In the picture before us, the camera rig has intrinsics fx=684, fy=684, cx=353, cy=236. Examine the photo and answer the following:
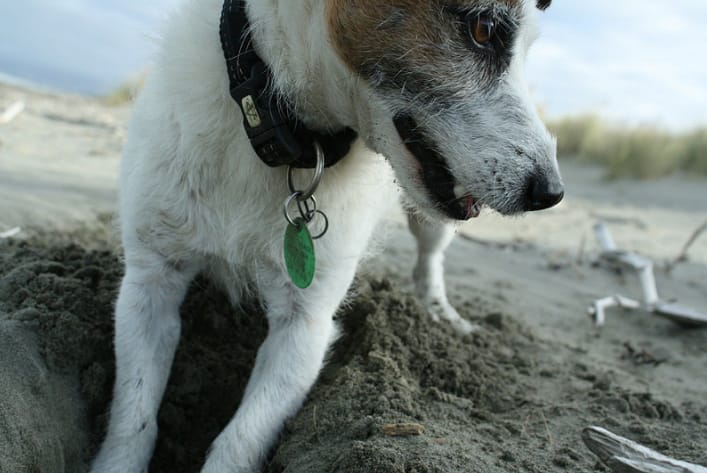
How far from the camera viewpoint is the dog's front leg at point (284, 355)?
2428mm

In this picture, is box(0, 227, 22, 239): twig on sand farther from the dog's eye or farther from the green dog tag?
the dog's eye

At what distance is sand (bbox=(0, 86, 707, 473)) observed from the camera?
7.30ft

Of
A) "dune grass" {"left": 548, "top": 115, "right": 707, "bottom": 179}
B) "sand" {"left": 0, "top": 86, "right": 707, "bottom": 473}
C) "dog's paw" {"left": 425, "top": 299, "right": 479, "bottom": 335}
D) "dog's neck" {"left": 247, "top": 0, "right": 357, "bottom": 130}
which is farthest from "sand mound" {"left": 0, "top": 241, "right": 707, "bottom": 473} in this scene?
"dune grass" {"left": 548, "top": 115, "right": 707, "bottom": 179}

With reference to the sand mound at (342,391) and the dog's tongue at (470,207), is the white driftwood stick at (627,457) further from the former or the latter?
the dog's tongue at (470,207)

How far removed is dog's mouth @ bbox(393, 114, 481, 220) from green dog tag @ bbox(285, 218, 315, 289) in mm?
446

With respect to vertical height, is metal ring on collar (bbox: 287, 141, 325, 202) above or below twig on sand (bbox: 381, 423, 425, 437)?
above

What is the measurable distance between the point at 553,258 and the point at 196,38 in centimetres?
447

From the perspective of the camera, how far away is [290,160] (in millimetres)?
2191

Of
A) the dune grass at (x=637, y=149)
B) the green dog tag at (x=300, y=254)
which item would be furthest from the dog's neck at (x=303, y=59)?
the dune grass at (x=637, y=149)

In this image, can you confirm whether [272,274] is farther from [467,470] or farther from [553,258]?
[553,258]

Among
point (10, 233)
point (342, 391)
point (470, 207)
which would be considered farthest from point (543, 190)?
point (10, 233)

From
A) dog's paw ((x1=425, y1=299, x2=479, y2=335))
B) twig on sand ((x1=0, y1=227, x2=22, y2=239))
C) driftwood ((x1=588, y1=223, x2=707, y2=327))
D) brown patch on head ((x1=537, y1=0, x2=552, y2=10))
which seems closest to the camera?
brown patch on head ((x1=537, y1=0, x2=552, y2=10))

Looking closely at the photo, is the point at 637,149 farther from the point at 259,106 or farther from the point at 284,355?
the point at 259,106

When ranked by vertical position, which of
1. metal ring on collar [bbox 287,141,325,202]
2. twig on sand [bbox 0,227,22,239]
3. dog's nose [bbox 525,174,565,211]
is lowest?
twig on sand [bbox 0,227,22,239]
